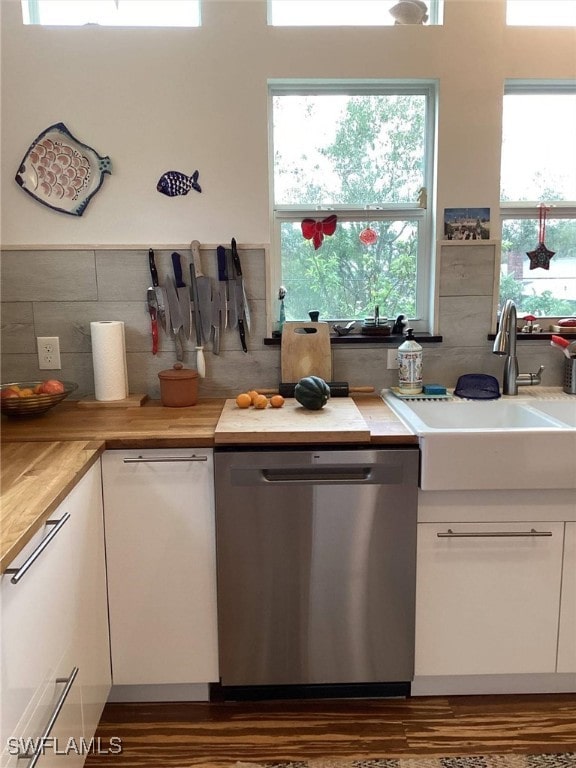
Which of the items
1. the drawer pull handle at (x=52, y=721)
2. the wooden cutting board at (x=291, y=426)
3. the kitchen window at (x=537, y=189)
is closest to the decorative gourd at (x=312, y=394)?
the wooden cutting board at (x=291, y=426)

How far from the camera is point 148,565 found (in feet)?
6.59

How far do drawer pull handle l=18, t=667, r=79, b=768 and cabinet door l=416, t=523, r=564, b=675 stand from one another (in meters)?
1.05

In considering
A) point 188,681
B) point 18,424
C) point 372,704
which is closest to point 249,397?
point 18,424

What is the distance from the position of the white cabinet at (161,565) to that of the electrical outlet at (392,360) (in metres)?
0.90

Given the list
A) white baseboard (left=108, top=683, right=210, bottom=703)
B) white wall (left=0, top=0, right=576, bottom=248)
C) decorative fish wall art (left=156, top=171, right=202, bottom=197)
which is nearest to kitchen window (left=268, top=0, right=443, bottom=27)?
white wall (left=0, top=0, right=576, bottom=248)

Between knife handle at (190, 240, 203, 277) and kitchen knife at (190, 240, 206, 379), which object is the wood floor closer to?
kitchen knife at (190, 240, 206, 379)

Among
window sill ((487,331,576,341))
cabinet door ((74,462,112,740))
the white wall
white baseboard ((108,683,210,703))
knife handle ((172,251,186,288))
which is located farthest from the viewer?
window sill ((487,331,576,341))

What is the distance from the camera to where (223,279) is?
7.97 feet

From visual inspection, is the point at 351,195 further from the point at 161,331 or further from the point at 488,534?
the point at 488,534

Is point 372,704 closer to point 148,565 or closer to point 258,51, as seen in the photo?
point 148,565

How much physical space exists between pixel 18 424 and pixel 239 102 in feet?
4.56

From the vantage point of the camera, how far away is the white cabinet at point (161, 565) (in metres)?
1.97

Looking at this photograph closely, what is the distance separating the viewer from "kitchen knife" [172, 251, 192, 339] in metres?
2.42

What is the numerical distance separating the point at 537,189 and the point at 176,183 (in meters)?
1.42
